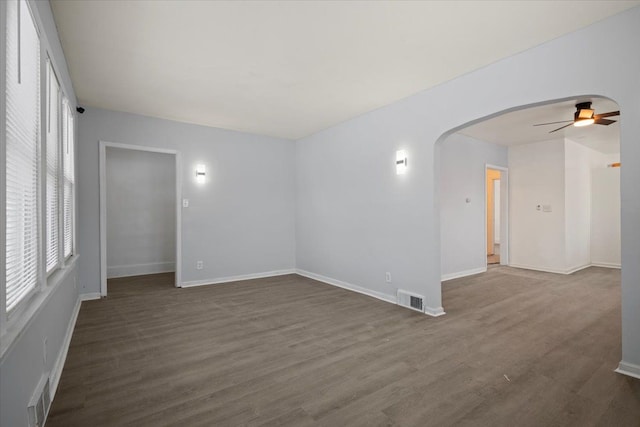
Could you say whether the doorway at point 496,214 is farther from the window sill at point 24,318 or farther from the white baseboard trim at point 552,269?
the window sill at point 24,318

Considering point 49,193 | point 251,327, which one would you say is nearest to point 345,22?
point 49,193

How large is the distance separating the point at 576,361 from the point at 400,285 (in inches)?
79.0

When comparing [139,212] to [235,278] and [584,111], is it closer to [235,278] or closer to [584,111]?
[235,278]

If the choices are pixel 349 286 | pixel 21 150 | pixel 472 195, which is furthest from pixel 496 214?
pixel 21 150

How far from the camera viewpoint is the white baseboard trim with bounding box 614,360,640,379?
2.42 meters

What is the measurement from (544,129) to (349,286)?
4.56 m

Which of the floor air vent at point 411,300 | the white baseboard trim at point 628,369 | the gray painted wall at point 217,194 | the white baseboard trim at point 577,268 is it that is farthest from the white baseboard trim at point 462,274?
the white baseboard trim at point 628,369

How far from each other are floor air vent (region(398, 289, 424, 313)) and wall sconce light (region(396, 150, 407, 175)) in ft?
5.39

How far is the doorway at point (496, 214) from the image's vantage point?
7.29 meters

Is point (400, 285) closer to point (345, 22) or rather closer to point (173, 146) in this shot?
point (345, 22)

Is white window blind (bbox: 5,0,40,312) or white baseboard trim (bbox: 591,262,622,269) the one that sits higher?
white window blind (bbox: 5,0,40,312)

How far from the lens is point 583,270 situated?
21.9 ft

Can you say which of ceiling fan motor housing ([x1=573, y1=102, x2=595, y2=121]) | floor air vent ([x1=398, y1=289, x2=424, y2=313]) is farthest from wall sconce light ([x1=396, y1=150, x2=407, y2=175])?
ceiling fan motor housing ([x1=573, y1=102, x2=595, y2=121])

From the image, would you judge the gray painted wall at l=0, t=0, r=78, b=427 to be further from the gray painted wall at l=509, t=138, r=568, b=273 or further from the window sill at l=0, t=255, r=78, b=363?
the gray painted wall at l=509, t=138, r=568, b=273
